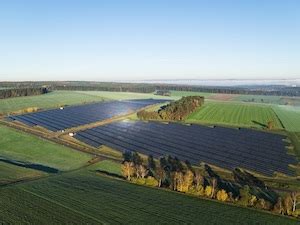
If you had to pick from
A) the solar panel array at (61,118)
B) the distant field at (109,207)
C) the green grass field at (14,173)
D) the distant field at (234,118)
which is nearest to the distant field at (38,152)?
the green grass field at (14,173)

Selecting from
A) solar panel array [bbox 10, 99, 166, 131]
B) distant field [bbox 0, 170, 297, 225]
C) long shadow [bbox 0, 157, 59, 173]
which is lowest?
long shadow [bbox 0, 157, 59, 173]

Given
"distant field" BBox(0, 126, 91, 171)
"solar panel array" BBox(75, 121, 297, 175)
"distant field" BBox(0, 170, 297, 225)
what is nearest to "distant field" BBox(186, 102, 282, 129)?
"solar panel array" BBox(75, 121, 297, 175)

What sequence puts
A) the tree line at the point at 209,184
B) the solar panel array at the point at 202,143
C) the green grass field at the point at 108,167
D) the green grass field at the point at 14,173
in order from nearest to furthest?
1. the tree line at the point at 209,184
2. the green grass field at the point at 14,173
3. the green grass field at the point at 108,167
4. the solar panel array at the point at 202,143

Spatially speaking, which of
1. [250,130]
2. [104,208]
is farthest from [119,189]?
[250,130]

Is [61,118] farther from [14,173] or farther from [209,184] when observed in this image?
[209,184]

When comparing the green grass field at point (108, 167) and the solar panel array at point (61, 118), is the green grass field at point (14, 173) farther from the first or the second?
the solar panel array at point (61, 118)

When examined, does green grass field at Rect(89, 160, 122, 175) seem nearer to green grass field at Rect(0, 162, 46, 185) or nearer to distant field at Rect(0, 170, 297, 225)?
distant field at Rect(0, 170, 297, 225)
